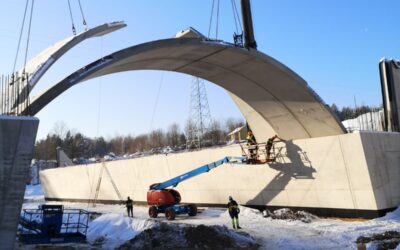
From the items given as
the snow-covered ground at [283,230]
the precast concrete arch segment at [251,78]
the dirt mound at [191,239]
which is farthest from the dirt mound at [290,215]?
the dirt mound at [191,239]

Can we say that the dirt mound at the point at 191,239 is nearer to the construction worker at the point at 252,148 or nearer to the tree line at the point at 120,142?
the construction worker at the point at 252,148

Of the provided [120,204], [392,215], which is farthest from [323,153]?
[120,204]

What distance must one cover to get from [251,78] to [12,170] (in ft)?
46.1

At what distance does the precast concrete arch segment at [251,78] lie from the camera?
19203mm

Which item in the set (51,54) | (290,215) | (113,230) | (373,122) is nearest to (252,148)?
(290,215)

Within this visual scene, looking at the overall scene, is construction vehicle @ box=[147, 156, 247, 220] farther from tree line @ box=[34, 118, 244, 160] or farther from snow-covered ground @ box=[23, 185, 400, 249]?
tree line @ box=[34, 118, 244, 160]

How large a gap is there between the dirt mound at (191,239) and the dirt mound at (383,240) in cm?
373

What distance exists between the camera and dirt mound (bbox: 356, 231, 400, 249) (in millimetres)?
14132

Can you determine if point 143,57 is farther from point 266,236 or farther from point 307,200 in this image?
point 307,200

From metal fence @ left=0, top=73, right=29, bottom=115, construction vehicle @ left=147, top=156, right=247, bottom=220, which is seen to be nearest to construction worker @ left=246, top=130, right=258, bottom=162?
construction vehicle @ left=147, top=156, right=247, bottom=220

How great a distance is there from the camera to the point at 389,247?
13961mm

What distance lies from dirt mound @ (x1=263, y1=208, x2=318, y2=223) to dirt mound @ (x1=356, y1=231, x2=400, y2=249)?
486 centimetres

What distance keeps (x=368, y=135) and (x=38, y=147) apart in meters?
94.9

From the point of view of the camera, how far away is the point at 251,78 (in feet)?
75.2
